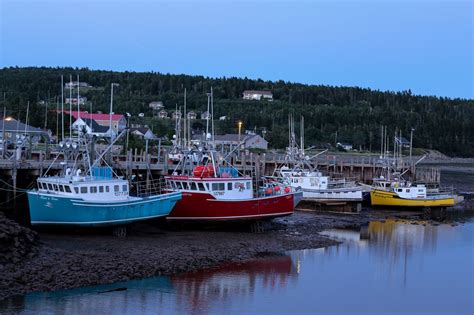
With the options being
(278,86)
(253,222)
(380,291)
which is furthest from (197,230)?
(278,86)

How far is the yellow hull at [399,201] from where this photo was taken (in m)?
52.7

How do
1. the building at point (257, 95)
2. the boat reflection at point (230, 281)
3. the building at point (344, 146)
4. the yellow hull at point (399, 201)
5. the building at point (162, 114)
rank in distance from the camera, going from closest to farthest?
the boat reflection at point (230, 281) → the yellow hull at point (399, 201) → the building at point (344, 146) → the building at point (162, 114) → the building at point (257, 95)

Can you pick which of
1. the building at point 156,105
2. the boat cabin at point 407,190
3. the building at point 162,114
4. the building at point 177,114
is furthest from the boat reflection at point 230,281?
the building at point 156,105

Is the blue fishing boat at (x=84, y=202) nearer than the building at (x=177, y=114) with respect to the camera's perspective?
Yes

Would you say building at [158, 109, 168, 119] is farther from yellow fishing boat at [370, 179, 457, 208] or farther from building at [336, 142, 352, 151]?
yellow fishing boat at [370, 179, 457, 208]

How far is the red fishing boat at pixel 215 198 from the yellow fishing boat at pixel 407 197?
16820 mm

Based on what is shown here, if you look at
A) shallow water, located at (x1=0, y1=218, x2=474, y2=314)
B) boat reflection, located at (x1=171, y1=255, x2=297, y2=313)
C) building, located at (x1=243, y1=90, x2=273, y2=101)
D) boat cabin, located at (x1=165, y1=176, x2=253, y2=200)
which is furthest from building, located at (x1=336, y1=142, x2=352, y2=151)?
boat reflection, located at (x1=171, y1=255, x2=297, y2=313)

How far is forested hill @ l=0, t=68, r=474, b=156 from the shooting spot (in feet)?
413

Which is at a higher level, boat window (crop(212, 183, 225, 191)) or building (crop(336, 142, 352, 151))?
building (crop(336, 142, 352, 151))

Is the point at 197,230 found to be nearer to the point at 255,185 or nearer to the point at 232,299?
the point at 255,185

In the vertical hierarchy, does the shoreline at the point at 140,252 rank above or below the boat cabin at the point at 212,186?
below

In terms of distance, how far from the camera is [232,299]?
2581 cm

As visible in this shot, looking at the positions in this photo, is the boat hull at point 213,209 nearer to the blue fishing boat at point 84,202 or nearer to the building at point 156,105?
the blue fishing boat at point 84,202

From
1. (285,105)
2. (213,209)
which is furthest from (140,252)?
(285,105)
